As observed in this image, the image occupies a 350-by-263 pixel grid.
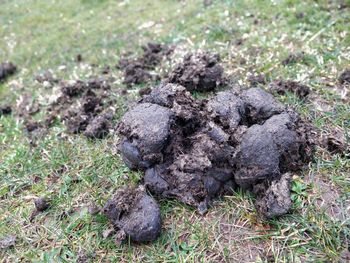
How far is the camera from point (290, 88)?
12.6 feet

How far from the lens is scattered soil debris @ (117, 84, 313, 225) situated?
2869 mm

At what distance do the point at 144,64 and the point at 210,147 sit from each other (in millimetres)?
2245

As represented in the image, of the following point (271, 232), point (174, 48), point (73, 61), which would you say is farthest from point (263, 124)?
point (73, 61)

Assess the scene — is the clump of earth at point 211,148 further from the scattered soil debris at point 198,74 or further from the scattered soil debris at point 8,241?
the scattered soil debris at point 8,241

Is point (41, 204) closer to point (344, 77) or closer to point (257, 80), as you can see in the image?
point (257, 80)

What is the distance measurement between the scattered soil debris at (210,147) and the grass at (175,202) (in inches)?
5.7

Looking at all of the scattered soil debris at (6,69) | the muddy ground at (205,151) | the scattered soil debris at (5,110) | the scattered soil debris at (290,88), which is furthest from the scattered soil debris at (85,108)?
the scattered soil debris at (290,88)

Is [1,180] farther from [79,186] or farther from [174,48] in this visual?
[174,48]

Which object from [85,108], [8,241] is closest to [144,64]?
[85,108]

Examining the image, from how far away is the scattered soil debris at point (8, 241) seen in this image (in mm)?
3038

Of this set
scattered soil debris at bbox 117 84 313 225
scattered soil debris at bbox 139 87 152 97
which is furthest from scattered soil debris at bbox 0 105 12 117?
scattered soil debris at bbox 117 84 313 225

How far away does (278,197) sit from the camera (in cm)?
267

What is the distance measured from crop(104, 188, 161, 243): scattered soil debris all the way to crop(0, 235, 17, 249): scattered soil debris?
857 millimetres

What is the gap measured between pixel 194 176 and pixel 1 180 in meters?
2.05
